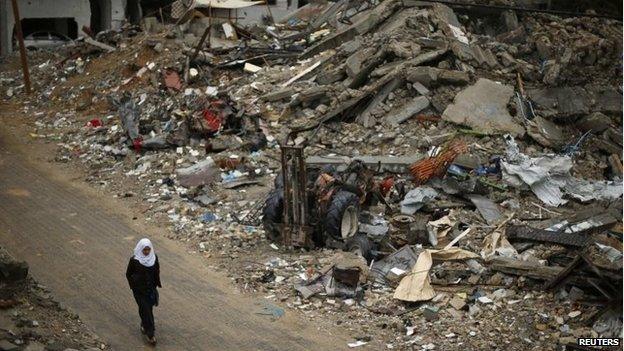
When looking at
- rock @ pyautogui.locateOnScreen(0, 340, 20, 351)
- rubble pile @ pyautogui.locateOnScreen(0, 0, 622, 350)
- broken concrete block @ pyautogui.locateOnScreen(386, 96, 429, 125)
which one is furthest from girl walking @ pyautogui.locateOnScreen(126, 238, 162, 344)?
broken concrete block @ pyautogui.locateOnScreen(386, 96, 429, 125)

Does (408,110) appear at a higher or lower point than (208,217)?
higher

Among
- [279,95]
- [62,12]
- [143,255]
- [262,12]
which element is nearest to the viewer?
[143,255]

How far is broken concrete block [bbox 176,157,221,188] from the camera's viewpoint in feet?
52.1

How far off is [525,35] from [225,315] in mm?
12377

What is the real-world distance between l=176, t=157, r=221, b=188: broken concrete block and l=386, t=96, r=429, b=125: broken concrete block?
3587 millimetres

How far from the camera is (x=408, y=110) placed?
679 inches

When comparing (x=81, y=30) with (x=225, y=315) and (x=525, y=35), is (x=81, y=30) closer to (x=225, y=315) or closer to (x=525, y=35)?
(x=525, y=35)

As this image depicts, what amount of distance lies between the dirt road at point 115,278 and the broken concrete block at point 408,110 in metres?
5.47

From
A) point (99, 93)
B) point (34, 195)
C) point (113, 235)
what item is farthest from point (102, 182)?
point (99, 93)

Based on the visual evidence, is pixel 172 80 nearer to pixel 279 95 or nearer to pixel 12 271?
pixel 279 95

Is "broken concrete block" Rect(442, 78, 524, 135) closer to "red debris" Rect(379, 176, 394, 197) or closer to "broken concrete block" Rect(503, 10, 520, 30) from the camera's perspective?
"red debris" Rect(379, 176, 394, 197)

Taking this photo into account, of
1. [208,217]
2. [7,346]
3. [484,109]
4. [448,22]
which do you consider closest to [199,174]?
[208,217]

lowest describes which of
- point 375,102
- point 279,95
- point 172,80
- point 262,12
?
point 262,12

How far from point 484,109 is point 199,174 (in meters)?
5.63
